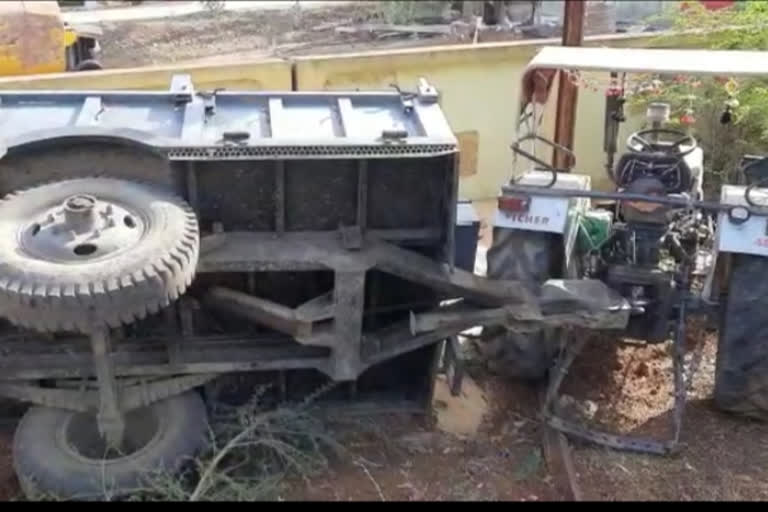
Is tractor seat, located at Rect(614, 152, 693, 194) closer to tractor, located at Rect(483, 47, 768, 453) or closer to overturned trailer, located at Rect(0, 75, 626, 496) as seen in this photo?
tractor, located at Rect(483, 47, 768, 453)

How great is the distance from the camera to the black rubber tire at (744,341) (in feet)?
18.3

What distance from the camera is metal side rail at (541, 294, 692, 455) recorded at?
557 cm

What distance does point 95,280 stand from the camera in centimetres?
438

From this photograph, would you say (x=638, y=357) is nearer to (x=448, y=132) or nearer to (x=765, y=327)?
(x=765, y=327)

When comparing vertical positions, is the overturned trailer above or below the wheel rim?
above

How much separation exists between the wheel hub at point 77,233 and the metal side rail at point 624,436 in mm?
2537

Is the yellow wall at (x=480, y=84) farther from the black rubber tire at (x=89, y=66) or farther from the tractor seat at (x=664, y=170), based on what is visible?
the tractor seat at (x=664, y=170)

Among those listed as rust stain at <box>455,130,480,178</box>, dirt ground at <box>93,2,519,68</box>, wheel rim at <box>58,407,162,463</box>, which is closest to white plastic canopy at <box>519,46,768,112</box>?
wheel rim at <box>58,407,162,463</box>

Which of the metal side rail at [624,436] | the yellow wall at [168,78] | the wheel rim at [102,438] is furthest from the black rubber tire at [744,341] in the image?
the yellow wall at [168,78]

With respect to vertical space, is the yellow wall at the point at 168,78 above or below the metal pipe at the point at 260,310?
above

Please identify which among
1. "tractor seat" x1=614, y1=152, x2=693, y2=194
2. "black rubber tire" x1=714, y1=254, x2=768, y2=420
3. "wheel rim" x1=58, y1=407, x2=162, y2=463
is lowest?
"wheel rim" x1=58, y1=407, x2=162, y2=463

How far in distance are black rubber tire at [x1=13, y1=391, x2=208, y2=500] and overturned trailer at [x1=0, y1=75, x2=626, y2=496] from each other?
0.01 m

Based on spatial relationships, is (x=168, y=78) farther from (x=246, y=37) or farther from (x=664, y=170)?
(x=664, y=170)
